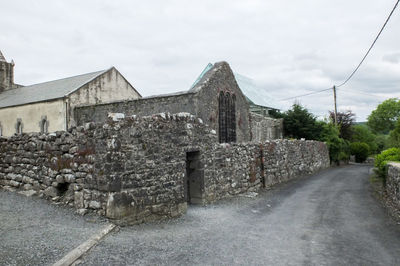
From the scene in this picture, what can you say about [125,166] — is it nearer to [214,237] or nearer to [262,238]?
[214,237]

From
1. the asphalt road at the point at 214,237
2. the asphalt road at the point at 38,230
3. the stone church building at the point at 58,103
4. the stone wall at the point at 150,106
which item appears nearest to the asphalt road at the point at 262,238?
the asphalt road at the point at 214,237

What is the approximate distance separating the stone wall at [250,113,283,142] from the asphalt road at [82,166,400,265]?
12557mm

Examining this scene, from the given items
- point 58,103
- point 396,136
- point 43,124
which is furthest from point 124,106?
point 396,136

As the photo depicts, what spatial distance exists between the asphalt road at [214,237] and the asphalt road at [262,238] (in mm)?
15

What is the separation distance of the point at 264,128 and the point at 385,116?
171 ft

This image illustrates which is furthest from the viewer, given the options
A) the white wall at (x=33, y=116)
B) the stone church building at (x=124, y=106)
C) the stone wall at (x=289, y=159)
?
the white wall at (x=33, y=116)

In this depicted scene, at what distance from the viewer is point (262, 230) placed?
21.6 ft

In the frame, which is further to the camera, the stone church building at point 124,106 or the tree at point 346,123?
the tree at point 346,123

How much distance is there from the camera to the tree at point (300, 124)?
26.7 meters

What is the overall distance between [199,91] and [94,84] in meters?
9.45

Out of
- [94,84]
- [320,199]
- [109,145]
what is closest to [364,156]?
[320,199]

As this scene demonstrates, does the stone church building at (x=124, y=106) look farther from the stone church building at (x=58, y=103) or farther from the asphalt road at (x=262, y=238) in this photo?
the asphalt road at (x=262, y=238)

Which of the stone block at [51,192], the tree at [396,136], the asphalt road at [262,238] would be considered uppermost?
the tree at [396,136]

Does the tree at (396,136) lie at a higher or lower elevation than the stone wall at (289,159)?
higher
